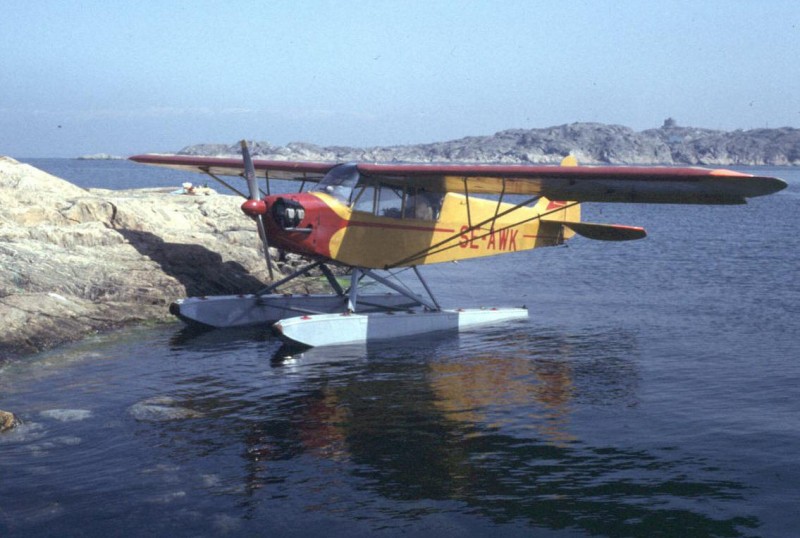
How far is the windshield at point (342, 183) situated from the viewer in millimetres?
14078

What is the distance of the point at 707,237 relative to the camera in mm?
35938

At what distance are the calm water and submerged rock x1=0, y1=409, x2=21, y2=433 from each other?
0.38 ft

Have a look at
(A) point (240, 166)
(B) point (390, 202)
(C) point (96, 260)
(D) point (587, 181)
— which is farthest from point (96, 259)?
(D) point (587, 181)

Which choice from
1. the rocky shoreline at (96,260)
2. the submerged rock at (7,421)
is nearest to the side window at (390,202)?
the rocky shoreline at (96,260)

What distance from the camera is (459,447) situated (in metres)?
8.61

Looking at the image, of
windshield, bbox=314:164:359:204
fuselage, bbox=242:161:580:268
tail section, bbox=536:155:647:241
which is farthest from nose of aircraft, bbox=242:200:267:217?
tail section, bbox=536:155:647:241

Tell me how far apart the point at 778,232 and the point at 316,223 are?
29977 millimetres

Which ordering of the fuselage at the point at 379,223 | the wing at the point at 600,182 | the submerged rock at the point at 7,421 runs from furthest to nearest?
the fuselage at the point at 379,223 < the wing at the point at 600,182 < the submerged rock at the point at 7,421

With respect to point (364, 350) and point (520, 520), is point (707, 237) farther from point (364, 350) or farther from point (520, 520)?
point (520, 520)

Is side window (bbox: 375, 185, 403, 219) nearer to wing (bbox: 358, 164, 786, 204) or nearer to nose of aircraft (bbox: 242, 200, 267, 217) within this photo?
wing (bbox: 358, 164, 786, 204)

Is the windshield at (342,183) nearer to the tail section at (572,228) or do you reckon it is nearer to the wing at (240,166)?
the wing at (240,166)

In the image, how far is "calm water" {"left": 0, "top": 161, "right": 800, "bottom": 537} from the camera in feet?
22.7

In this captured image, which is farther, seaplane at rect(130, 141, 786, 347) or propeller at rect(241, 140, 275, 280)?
propeller at rect(241, 140, 275, 280)

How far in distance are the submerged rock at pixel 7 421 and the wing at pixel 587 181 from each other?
6.97 meters
